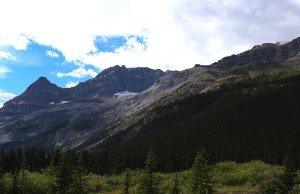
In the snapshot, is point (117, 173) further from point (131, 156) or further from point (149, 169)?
point (149, 169)

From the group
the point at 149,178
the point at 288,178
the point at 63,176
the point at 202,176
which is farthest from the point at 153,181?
the point at 288,178

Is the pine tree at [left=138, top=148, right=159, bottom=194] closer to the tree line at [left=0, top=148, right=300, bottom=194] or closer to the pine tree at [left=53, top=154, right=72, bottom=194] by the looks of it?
the tree line at [left=0, top=148, right=300, bottom=194]

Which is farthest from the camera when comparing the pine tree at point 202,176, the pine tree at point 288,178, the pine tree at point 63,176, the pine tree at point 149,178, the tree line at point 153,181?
the pine tree at point 63,176

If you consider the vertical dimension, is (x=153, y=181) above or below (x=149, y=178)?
below

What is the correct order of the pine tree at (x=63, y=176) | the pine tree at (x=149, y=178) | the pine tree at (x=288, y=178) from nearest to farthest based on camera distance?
the pine tree at (x=288, y=178) < the pine tree at (x=149, y=178) < the pine tree at (x=63, y=176)

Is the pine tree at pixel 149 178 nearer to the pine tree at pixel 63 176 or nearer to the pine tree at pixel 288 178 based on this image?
the pine tree at pixel 63 176

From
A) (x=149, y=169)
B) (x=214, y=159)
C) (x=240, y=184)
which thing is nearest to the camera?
(x=149, y=169)

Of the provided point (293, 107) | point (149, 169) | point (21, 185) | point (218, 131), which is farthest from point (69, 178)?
point (293, 107)

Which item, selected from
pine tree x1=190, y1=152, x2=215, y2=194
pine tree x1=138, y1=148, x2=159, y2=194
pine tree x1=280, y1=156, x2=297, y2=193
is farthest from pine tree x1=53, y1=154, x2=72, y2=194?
pine tree x1=280, y1=156, x2=297, y2=193

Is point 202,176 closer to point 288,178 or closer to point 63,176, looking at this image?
point 288,178

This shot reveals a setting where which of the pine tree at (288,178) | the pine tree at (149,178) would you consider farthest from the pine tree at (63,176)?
the pine tree at (288,178)

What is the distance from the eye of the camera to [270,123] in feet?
622

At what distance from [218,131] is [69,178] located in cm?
12041

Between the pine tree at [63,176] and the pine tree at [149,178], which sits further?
the pine tree at [63,176]
